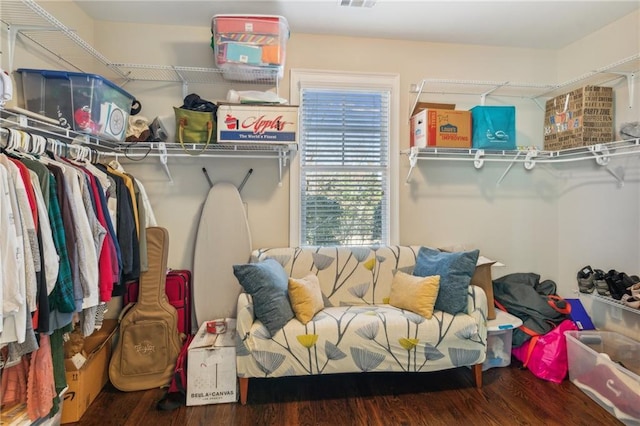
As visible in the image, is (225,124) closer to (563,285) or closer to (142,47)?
(142,47)

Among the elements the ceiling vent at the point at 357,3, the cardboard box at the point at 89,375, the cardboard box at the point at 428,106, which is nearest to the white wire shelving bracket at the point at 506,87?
the cardboard box at the point at 428,106

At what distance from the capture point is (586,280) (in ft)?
8.45

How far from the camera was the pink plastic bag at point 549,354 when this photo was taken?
234cm

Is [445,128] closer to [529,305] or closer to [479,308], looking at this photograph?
[479,308]

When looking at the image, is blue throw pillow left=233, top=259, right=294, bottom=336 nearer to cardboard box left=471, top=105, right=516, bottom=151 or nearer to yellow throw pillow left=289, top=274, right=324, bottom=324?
yellow throw pillow left=289, top=274, right=324, bottom=324

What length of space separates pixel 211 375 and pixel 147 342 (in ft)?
1.71

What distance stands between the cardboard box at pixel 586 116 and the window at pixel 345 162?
134 centimetres

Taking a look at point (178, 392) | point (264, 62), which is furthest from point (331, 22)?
point (178, 392)

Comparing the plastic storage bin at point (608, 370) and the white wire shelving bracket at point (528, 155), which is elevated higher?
the white wire shelving bracket at point (528, 155)

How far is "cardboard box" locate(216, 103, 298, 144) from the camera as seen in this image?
234cm

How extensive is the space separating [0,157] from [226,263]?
5.01 feet

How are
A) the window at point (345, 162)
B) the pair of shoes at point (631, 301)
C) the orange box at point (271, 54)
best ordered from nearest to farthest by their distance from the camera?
the pair of shoes at point (631, 301), the orange box at point (271, 54), the window at point (345, 162)

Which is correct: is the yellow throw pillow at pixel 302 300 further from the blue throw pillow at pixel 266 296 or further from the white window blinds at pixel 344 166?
the white window blinds at pixel 344 166

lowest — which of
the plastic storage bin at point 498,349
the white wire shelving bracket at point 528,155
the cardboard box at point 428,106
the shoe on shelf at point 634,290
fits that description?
the plastic storage bin at point 498,349
